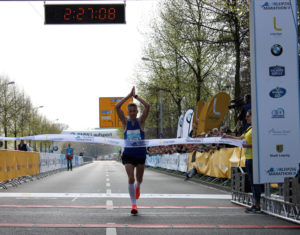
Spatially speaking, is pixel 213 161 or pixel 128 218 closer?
pixel 128 218

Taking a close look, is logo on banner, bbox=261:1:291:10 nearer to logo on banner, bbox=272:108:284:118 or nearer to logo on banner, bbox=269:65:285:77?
logo on banner, bbox=269:65:285:77

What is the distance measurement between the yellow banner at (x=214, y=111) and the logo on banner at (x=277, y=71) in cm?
1319

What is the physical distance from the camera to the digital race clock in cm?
1302

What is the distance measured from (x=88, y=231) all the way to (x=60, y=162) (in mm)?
30852

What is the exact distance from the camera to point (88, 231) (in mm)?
6531

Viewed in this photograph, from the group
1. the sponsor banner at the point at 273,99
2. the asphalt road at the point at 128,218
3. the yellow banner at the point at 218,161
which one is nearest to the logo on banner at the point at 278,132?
the sponsor banner at the point at 273,99

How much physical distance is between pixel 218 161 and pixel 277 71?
860 centimetres

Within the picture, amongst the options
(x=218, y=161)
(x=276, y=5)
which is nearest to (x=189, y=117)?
(x=218, y=161)

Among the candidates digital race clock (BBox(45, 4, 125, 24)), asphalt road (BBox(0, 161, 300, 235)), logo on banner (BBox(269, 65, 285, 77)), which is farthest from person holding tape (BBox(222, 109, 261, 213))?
digital race clock (BBox(45, 4, 125, 24))

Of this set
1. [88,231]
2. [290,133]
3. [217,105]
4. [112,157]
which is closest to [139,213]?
[88,231]

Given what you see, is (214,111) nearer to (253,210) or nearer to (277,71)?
(253,210)

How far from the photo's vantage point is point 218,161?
56.1 feet

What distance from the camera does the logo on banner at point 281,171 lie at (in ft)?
29.0

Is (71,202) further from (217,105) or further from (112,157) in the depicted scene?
(112,157)
